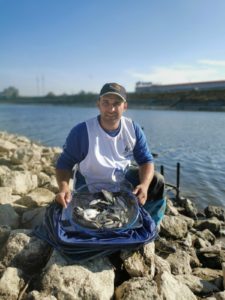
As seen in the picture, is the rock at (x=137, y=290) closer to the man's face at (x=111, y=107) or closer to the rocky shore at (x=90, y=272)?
the rocky shore at (x=90, y=272)

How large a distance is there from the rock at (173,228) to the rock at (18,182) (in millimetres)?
2569

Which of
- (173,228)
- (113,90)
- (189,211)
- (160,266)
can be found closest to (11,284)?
(160,266)

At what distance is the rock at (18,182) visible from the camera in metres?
5.66

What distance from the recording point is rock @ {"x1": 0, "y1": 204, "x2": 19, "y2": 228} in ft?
14.5

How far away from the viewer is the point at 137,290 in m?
3.04

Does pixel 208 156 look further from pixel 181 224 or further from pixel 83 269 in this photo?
pixel 83 269

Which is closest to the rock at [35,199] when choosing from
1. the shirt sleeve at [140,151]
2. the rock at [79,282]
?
the shirt sleeve at [140,151]

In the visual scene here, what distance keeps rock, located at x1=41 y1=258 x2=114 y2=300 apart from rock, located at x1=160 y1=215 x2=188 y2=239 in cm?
222

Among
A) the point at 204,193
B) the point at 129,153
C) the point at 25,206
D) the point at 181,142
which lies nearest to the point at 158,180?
the point at 129,153

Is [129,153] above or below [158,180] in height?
above

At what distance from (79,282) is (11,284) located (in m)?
0.66

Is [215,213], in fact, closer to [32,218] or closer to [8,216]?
[32,218]

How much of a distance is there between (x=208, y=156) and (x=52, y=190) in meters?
12.6

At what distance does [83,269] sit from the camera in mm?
3184
